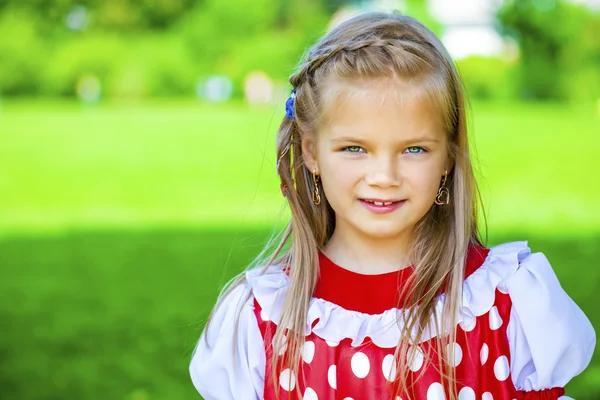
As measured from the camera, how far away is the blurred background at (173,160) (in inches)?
159

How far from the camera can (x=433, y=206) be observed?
1960 millimetres

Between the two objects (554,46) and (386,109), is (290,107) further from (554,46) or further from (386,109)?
(554,46)

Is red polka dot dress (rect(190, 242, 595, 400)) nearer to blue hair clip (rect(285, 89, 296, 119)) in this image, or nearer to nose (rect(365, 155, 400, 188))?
nose (rect(365, 155, 400, 188))

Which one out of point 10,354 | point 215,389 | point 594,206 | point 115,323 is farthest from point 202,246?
point 215,389

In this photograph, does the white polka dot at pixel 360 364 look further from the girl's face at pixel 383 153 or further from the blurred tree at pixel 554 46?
the blurred tree at pixel 554 46

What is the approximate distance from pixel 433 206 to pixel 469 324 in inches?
11.1

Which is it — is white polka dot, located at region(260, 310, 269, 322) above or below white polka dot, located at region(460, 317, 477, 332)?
below

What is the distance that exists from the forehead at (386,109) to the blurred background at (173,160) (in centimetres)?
22

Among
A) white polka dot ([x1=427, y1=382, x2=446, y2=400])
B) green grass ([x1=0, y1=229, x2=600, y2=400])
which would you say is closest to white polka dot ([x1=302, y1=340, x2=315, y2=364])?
white polka dot ([x1=427, y1=382, x2=446, y2=400])

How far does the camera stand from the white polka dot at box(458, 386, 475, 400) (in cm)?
179

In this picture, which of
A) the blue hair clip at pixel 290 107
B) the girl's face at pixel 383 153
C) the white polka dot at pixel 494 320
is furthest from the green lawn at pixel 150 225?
the white polka dot at pixel 494 320

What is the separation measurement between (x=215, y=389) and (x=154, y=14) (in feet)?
62.5

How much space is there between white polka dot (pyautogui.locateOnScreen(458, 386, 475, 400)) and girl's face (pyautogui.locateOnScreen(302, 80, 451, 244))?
34 cm

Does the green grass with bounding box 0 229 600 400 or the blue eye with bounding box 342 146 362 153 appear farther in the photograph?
the green grass with bounding box 0 229 600 400
